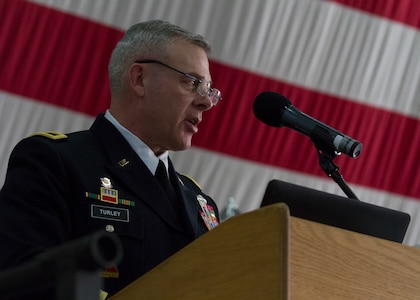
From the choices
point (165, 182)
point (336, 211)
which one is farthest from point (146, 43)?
point (336, 211)

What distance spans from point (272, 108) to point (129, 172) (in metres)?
0.36

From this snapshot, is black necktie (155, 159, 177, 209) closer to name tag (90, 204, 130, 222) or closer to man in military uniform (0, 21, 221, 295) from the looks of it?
man in military uniform (0, 21, 221, 295)

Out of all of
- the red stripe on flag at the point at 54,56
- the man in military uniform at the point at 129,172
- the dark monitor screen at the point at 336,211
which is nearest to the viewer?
the dark monitor screen at the point at 336,211

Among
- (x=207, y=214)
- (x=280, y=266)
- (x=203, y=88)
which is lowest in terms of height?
(x=207, y=214)

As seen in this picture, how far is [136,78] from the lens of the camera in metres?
2.20

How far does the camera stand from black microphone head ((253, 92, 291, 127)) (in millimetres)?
1856

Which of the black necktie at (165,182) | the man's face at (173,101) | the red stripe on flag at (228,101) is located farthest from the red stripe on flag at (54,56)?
the black necktie at (165,182)

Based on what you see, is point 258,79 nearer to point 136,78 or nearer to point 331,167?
point 136,78

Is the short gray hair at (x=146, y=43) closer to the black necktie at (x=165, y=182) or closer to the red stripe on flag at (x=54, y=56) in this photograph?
the black necktie at (x=165, y=182)

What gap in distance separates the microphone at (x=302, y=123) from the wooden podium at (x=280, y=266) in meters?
0.37

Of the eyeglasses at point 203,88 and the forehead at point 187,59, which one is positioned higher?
the forehead at point 187,59

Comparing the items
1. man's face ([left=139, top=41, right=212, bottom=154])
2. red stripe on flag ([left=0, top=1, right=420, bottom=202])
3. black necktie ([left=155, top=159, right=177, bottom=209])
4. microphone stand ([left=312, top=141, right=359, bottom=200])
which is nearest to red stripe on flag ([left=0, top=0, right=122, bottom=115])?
red stripe on flag ([left=0, top=1, right=420, bottom=202])

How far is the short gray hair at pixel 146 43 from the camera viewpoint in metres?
2.20

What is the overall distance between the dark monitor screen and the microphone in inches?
6.2
